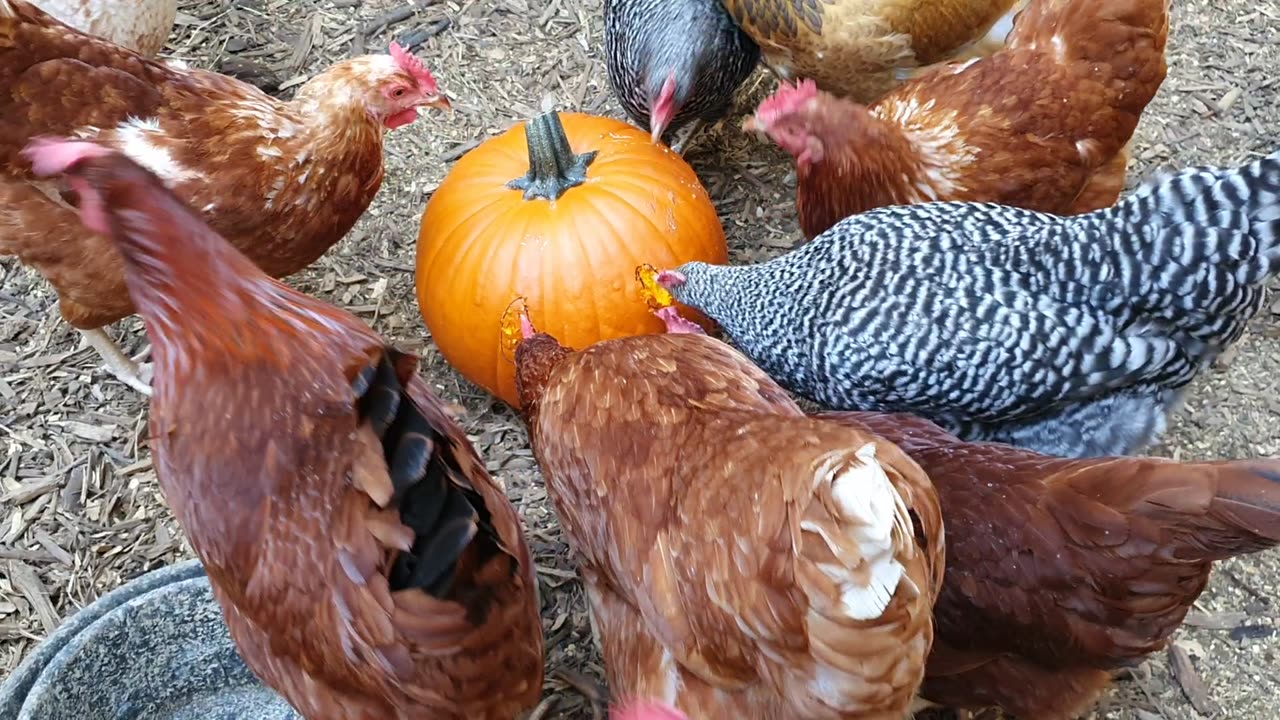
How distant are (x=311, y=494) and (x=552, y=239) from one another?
47.8 inches

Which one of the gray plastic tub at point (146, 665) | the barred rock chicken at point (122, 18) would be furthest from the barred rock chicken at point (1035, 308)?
the barred rock chicken at point (122, 18)

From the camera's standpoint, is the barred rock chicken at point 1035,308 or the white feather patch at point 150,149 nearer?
the barred rock chicken at point 1035,308

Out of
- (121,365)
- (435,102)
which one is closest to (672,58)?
(435,102)

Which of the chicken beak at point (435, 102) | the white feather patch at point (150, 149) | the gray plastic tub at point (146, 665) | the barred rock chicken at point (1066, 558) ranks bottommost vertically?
the gray plastic tub at point (146, 665)

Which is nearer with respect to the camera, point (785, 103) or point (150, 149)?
point (150, 149)

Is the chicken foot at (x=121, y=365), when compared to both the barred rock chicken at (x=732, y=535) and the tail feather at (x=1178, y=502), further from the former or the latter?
the tail feather at (x=1178, y=502)

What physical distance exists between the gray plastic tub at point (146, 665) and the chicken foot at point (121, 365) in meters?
0.92

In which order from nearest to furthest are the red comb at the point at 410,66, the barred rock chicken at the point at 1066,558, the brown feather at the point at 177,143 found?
the barred rock chicken at the point at 1066,558
the brown feather at the point at 177,143
the red comb at the point at 410,66

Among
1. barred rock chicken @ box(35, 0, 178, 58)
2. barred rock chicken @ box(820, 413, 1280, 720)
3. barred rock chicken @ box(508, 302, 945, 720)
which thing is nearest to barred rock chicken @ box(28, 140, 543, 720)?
barred rock chicken @ box(508, 302, 945, 720)

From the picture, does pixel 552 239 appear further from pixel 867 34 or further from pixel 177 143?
pixel 867 34

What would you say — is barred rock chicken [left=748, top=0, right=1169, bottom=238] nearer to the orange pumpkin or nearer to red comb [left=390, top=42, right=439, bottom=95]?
the orange pumpkin

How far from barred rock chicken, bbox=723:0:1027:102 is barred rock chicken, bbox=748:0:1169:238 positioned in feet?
0.88

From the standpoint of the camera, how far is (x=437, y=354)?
3064mm

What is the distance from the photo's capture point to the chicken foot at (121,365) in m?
2.83
